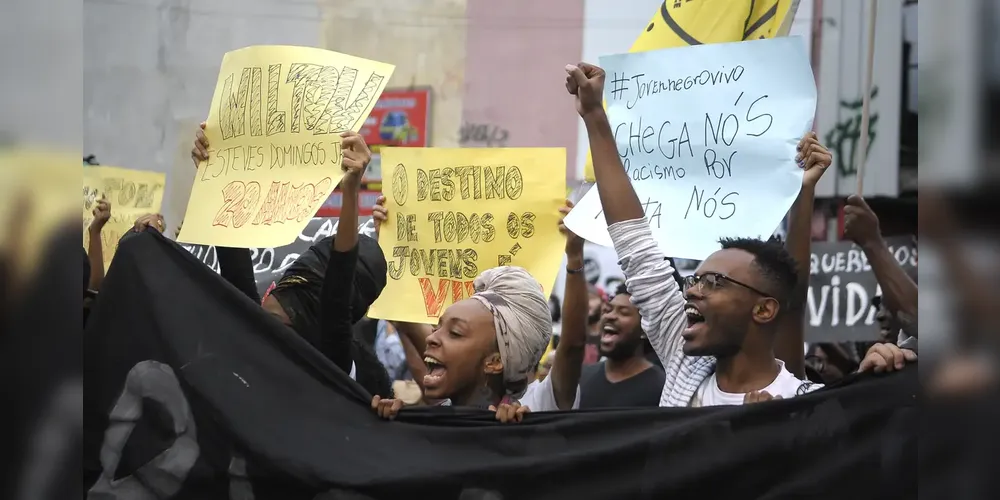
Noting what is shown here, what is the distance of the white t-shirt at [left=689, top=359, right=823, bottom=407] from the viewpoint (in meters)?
2.38

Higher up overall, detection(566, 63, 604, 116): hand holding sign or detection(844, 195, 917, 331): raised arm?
detection(566, 63, 604, 116): hand holding sign

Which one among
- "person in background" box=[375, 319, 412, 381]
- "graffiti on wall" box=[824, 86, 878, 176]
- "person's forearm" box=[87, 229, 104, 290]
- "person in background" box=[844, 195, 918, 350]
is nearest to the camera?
"person in background" box=[844, 195, 918, 350]

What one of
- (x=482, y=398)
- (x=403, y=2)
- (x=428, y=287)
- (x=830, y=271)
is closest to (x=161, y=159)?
(x=403, y=2)

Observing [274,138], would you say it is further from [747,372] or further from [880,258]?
[880,258]

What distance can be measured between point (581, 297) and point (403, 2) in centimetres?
1069

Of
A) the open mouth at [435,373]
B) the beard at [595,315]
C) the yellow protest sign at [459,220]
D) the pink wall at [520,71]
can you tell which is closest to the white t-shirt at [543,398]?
the yellow protest sign at [459,220]

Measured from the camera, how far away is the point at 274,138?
3.11 m

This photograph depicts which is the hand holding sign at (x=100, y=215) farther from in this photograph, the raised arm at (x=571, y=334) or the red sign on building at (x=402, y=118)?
the red sign on building at (x=402, y=118)

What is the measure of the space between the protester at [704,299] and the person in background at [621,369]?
0.93 metres

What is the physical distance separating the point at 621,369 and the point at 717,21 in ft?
3.96

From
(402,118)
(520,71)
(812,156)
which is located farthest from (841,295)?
(402,118)

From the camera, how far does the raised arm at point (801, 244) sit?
2688mm

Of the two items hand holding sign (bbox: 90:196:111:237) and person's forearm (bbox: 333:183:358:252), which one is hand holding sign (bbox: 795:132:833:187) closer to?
person's forearm (bbox: 333:183:358:252)

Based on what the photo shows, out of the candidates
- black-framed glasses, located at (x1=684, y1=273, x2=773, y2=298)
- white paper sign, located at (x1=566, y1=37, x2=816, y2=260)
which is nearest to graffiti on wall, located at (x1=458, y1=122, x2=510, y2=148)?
white paper sign, located at (x1=566, y1=37, x2=816, y2=260)
